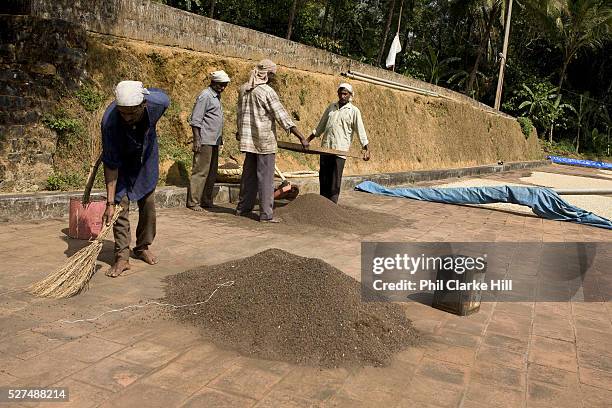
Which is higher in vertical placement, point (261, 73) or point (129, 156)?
point (261, 73)

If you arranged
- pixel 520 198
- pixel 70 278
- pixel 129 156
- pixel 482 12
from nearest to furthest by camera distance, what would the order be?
pixel 70 278 → pixel 129 156 → pixel 520 198 → pixel 482 12

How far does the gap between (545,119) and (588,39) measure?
15.1 ft

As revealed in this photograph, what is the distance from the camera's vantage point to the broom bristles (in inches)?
135

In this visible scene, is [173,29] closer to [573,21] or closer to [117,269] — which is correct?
[117,269]

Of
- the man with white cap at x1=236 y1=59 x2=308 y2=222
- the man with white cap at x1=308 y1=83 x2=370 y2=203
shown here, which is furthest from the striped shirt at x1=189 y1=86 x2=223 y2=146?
the man with white cap at x1=308 y1=83 x2=370 y2=203

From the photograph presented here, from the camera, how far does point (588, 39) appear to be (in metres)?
28.8

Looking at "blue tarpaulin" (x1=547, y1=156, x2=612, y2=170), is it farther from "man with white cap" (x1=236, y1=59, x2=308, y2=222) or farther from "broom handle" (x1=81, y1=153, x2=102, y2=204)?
"broom handle" (x1=81, y1=153, x2=102, y2=204)

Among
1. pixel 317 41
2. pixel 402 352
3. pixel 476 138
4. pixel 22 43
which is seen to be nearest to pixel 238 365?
pixel 402 352

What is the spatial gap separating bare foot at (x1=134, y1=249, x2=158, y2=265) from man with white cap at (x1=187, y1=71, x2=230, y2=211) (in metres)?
2.30

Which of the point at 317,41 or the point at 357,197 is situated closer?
the point at 357,197

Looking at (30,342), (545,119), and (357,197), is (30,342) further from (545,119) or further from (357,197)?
(545,119)

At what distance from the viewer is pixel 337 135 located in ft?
24.1

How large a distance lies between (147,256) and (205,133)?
258 centimetres

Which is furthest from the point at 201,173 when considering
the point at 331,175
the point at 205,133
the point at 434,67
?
the point at 434,67
